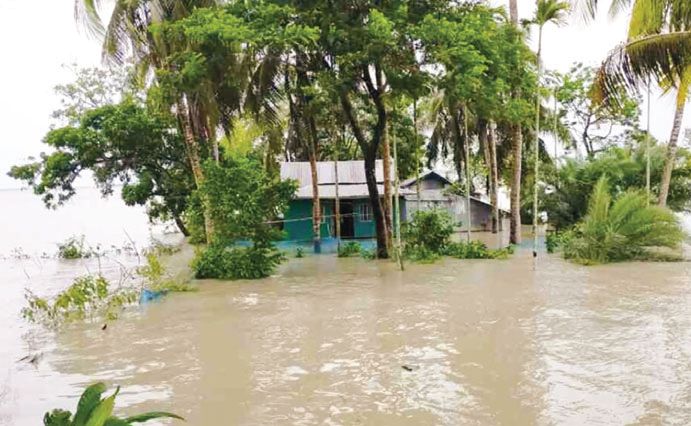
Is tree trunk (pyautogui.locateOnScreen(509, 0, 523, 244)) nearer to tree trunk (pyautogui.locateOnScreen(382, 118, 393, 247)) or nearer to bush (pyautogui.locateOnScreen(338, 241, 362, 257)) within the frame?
tree trunk (pyautogui.locateOnScreen(382, 118, 393, 247))

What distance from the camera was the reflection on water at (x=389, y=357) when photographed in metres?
5.30

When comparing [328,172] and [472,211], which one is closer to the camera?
[328,172]

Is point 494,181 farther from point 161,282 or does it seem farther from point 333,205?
point 161,282

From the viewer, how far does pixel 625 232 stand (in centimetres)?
1496

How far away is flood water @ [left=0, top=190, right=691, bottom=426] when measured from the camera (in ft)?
17.4

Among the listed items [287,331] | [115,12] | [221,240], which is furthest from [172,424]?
[115,12]

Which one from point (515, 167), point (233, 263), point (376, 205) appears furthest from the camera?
point (515, 167)

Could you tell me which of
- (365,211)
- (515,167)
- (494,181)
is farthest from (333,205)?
(515,167)

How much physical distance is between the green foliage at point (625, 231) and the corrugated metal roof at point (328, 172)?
35.6 feet

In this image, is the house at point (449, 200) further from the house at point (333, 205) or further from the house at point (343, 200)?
the house at point (333, 205)

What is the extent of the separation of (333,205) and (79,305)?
48.1 feet

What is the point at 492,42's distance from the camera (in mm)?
13906

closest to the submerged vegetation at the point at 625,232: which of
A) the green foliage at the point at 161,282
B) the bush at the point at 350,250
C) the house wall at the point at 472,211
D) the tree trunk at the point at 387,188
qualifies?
the tree trunk at the point at 387,188

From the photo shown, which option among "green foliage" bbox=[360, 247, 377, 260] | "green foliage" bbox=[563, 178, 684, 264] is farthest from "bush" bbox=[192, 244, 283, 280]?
"green foliage" bbox=[563, 178, 684, 264]
